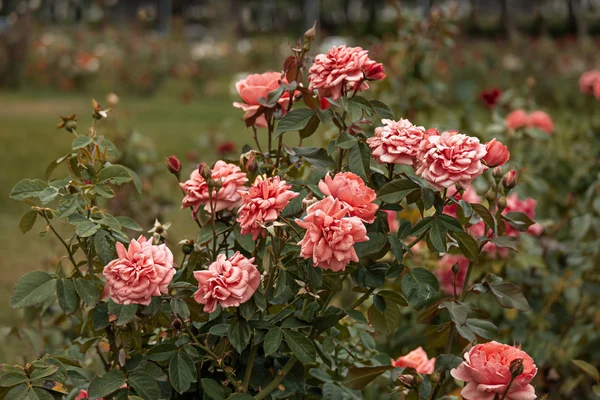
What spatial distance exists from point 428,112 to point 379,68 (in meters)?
1.65

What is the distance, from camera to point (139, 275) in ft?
3.33

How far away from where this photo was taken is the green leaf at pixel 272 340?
3.46ft

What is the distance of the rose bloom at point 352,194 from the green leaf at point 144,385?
0.36 m

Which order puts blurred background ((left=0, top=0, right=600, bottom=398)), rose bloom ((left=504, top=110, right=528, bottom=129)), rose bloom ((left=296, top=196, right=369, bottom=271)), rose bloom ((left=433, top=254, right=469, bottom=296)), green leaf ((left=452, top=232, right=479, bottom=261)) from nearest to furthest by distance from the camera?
rose bloom ((left=296, top=196, right=369, bottom=271)) → green leaf ((left=452, top=232, right=479, bottom=261)) → rose bloom ((left=433, top=254, right=469, bottom=296)) → blurred background ((left=0, top=0, right=600, bottom=398)) → rose bloom ((left=504, top=110, right=528, bottom=129))

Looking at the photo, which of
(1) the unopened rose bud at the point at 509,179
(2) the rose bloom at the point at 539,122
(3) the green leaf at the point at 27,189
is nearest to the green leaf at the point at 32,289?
(3) the green leaf at the point at 27,189

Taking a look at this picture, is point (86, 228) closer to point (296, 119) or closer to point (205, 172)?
point (205, 172)

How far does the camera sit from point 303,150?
125 cm

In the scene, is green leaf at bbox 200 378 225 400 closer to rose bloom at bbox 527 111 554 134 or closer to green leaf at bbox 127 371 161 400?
green leaf at bbox 127 371 161 400

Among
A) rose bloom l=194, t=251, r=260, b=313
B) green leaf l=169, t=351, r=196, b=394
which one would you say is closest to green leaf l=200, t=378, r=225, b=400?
green leaf l=169, t=351, r=196, b=394

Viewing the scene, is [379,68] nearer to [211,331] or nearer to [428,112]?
[211,331]

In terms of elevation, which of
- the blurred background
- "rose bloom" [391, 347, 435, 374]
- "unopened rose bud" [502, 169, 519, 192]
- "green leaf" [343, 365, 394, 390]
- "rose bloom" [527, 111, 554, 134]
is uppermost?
"unopened rose bud" [502, 169, 519, 192]

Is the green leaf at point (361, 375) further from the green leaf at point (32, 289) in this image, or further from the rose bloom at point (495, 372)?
the green leaf at point (32, 289)

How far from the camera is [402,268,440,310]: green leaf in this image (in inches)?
44.2

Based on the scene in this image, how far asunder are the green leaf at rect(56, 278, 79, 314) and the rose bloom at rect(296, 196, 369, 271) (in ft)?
1.22
